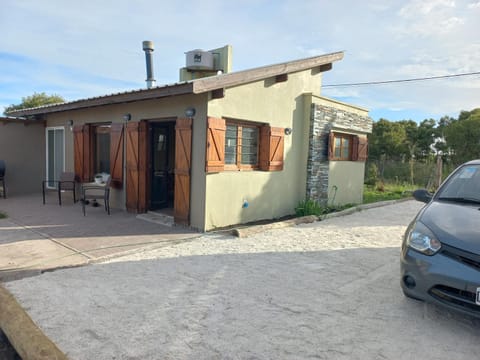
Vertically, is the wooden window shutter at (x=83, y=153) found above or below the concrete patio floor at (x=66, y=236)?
above

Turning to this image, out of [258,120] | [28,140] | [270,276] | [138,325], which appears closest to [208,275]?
[270,276]

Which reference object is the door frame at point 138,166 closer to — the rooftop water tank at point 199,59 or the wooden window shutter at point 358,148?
the rooftop water tank at point 199,59

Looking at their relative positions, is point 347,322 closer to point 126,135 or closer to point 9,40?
point 126,135

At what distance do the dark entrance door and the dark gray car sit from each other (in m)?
5.82

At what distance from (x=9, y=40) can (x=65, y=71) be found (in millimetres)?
5516

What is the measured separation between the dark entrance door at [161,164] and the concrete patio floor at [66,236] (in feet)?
2.99

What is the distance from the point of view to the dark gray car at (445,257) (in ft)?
8.13

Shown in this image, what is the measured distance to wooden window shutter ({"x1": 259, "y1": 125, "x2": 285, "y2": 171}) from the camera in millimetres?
7112

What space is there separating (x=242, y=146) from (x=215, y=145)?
1.10 meters

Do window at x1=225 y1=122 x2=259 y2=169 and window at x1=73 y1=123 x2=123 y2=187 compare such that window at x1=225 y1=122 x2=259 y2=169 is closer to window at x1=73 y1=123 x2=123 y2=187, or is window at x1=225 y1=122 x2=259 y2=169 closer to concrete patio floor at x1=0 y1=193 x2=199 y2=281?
concrete patio floor at x1=0 y1=193 x2=199 y2=281

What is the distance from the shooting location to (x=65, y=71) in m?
15.0

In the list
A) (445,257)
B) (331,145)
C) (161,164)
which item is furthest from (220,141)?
(445,257)

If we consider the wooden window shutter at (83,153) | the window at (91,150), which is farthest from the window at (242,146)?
the wooden window shutter at (83,153)

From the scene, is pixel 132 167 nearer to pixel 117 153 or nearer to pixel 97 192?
pixel 117 153
